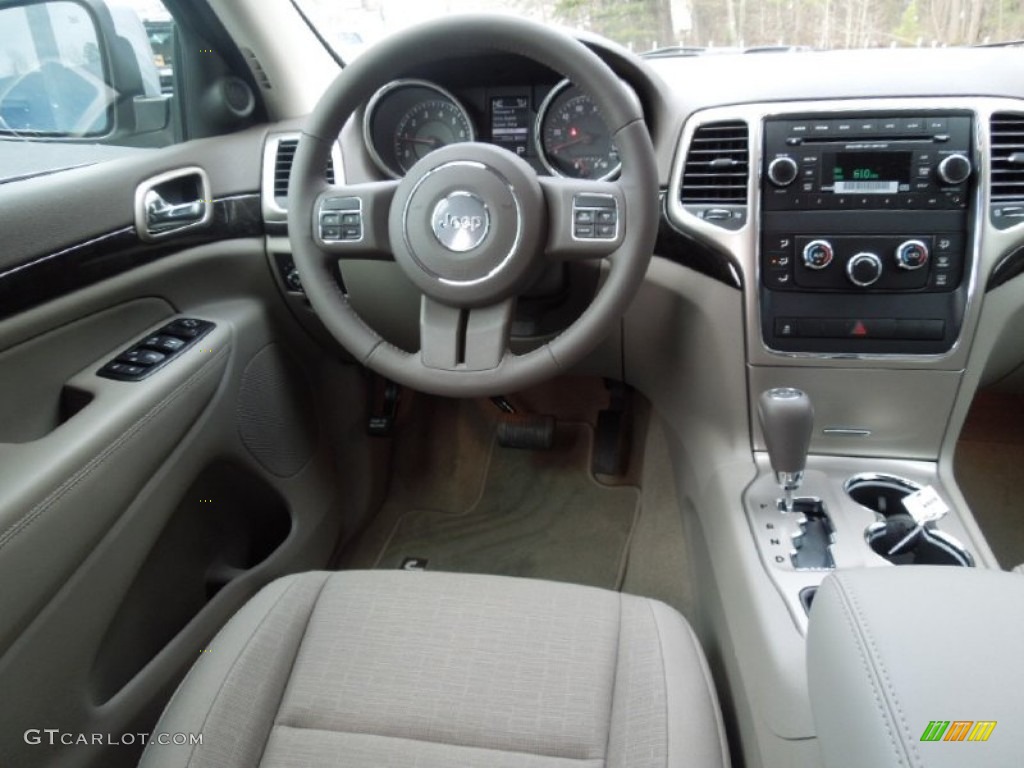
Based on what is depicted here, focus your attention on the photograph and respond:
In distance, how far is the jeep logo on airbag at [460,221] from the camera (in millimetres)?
1160

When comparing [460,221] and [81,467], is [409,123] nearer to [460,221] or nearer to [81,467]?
[460,221]

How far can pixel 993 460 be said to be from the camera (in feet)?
6.46

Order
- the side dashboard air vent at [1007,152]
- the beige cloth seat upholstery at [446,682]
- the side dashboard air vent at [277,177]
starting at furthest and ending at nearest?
the side dashboard air vent at [277,177], the side dashboard air vent at [1007,152], the beige cloth seat upholstery at [446,682]

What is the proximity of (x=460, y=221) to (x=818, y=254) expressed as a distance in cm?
61

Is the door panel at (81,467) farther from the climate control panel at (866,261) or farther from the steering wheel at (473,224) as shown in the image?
the climate control panel at (866,261)

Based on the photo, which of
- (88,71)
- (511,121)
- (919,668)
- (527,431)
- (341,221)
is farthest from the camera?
(527,431)

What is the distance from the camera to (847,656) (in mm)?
673

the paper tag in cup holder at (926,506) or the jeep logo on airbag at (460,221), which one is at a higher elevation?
the jeep logo on airbag at (460,221)

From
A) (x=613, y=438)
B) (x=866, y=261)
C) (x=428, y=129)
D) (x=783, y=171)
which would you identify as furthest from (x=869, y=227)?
(x=613, y=438)

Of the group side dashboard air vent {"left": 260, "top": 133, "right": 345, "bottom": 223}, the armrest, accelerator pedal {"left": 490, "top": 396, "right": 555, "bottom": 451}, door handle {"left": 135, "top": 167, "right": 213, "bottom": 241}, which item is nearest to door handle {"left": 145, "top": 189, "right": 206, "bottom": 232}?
door handle {"left": 135, "top": 167, "right": 213, "bottom": 241}

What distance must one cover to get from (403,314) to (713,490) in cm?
71

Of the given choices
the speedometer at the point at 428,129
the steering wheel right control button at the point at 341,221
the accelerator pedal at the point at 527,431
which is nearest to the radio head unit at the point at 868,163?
the speedometer at the point at 428,129

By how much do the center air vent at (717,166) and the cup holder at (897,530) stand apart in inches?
21.4

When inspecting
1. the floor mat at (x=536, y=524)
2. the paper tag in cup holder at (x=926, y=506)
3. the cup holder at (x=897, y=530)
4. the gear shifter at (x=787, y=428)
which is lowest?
the floor mat at (x=536, y=524)
